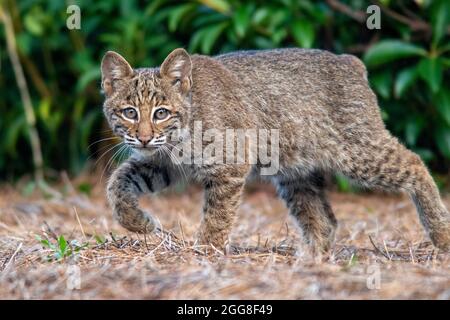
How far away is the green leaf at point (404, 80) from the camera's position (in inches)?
291

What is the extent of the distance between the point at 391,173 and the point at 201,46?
3.29 m

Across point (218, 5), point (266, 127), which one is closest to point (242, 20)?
point (218, 5)

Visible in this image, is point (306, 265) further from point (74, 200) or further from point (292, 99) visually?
point (74, 200)

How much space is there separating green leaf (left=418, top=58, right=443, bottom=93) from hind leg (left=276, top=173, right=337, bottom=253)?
1845 mm

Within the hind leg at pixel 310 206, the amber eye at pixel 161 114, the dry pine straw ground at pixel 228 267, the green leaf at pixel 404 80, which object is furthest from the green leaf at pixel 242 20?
the amber eye at pixel 161 114

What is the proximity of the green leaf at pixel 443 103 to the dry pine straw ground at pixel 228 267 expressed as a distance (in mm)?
1412

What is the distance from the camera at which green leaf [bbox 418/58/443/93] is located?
7.20 meters

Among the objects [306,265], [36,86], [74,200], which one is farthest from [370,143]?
[36,86]

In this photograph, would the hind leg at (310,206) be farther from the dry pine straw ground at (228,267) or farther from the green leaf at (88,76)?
the green leaf at (88,76)

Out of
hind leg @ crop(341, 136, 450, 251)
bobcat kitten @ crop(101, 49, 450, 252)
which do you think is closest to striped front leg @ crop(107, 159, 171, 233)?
bobcat kitten @ crop(101, 49, 450, 252)

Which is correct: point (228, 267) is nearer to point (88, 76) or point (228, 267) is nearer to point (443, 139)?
point (443, 139)

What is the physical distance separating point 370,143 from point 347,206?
231 centimetres

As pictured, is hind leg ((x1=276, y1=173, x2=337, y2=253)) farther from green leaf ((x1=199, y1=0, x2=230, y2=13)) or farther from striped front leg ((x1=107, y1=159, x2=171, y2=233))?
green leaf ((x1=199, y1=0, x2=230, y2=13))

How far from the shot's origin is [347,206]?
792 centimetres
